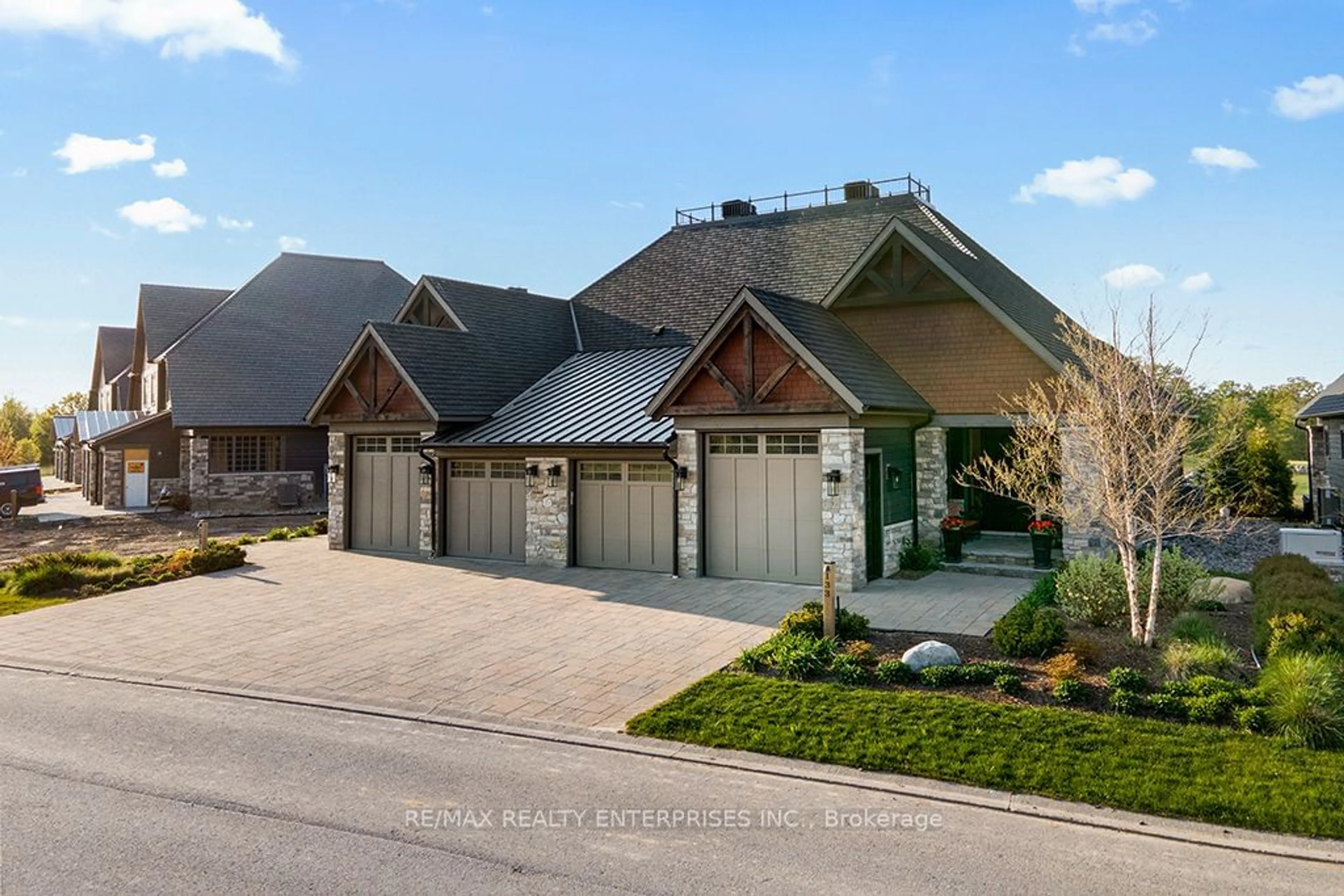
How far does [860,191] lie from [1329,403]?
742 inches

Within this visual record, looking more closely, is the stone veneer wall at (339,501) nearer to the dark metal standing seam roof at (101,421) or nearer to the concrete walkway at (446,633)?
the concrete walkway at (446,633)

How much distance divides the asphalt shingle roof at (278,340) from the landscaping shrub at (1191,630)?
3203cm

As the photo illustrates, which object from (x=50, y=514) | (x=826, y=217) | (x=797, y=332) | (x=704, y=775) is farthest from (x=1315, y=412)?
(x=50, y=514)

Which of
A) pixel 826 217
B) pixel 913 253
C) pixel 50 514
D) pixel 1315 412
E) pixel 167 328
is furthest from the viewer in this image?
pixel 167 328

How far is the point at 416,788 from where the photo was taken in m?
7.04

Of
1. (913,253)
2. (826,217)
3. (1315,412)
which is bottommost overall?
(1315,412)

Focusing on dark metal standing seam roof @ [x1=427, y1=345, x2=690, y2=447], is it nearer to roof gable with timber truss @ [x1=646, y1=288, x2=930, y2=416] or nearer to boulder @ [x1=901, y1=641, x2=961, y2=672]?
roof gable with timber truss @ [x1=646, y1=288, x2=930, y2=416]

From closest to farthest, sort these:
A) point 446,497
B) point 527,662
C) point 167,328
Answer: point 527,662 → point 446,497 → point 167,328

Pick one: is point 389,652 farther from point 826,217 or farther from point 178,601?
point 826,217

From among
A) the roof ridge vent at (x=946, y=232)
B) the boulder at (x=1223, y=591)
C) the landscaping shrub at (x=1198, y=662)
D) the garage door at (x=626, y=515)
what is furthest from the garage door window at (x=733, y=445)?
the landscaping shrub at (x=1198, y=662)

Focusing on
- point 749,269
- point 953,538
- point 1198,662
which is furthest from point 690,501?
point 1198,662

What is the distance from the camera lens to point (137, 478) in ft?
114

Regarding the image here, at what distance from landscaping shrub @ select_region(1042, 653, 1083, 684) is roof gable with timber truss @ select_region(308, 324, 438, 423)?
1419 cm

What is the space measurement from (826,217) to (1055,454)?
34.9 feet
